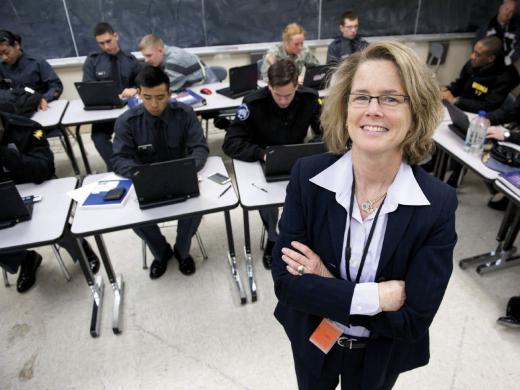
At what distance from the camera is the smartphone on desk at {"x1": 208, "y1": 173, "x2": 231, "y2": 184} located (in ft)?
7.23

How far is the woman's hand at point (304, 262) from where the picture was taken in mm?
1093

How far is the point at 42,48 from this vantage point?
440 cm

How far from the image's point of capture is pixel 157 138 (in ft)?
7.94

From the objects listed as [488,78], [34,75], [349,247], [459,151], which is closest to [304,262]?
[349,247]

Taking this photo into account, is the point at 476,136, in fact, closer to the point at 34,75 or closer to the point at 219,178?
the point at 219,178

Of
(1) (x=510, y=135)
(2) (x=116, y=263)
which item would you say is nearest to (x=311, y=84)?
(1) (x=510, y=135)

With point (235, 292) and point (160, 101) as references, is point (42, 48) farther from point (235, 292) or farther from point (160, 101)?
point (235, 292)

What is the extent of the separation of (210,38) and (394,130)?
441 cm

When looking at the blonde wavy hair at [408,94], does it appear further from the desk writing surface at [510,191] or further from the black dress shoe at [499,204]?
the black dress shoe at [499,204]

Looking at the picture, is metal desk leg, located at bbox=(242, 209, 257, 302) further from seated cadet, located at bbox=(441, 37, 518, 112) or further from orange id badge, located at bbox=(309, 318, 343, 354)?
seated cadet, located at bbox=(441, 37, 518, 112)

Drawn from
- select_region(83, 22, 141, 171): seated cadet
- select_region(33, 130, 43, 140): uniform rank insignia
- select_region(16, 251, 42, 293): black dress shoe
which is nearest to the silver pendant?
select_region(33, 130, 43, 140): uniform rank insignia

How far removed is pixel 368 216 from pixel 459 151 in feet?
6.06

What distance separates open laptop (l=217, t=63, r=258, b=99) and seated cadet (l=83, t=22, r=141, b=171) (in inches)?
38.8

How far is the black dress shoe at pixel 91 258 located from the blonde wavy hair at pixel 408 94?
2.17 metres
